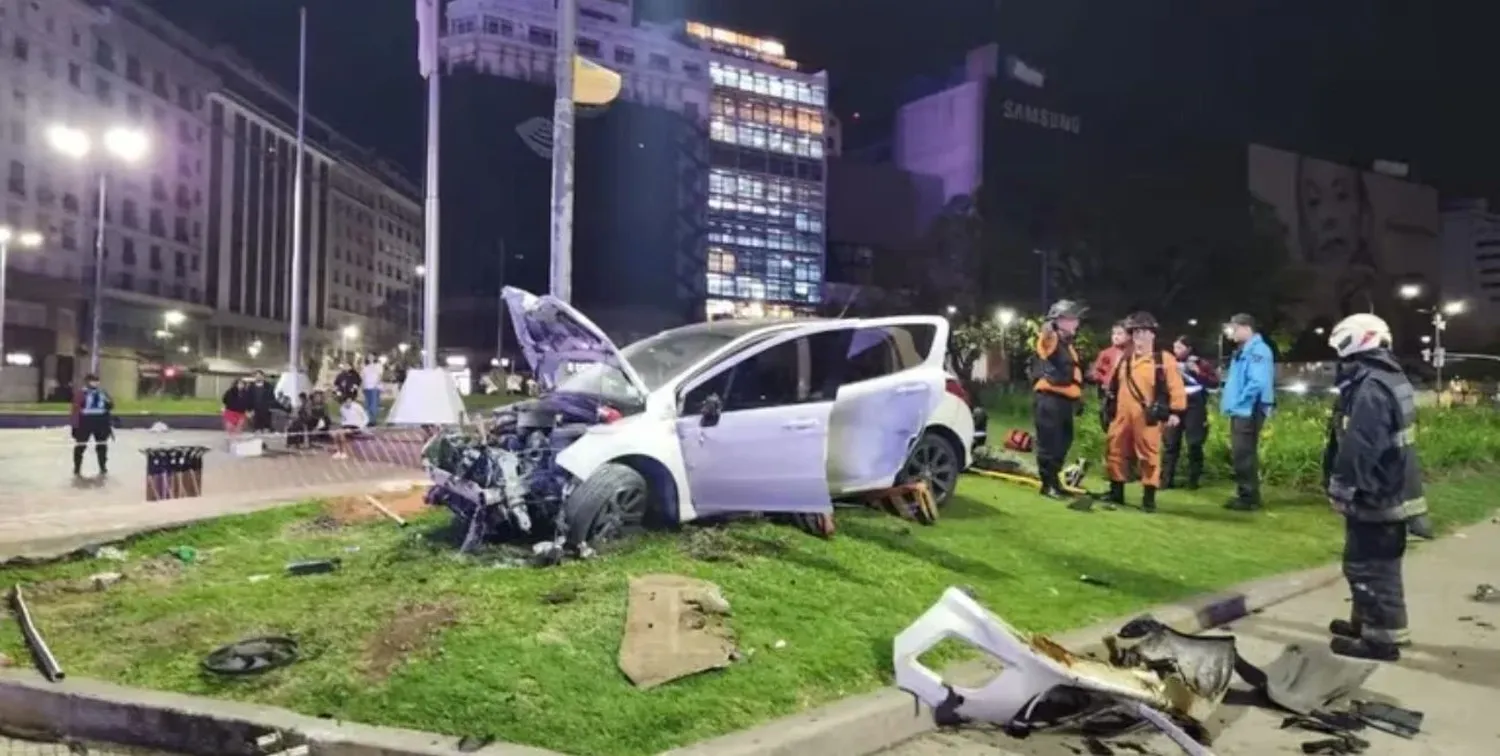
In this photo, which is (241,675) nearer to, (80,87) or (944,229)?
(80,87)

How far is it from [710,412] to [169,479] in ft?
21.7

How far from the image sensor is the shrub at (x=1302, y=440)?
1235cm

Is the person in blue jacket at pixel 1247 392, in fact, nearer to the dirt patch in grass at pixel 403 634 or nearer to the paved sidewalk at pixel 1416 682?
the paved sidewalk at pixel 1416 682

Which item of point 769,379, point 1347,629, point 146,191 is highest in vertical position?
point 146,191

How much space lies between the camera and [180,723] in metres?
4.34

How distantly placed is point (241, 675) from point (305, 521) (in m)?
3.82

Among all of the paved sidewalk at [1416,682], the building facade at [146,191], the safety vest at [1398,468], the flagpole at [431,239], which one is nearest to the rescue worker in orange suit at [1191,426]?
the paved sidewalk at [1416,682]

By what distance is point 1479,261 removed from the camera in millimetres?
124562

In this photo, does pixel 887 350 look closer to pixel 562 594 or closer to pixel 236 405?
pixel 562 594

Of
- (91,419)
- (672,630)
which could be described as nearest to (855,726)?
(672,630)

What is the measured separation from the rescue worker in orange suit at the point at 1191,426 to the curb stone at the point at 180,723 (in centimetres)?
923

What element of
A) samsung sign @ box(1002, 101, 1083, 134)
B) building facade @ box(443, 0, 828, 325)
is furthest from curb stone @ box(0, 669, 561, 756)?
samsung sign @ box(1002, 101, 1083, 134)

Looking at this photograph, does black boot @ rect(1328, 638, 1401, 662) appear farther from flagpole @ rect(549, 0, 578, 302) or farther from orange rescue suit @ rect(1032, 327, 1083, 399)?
flagpole @ rect(549, 0, 578, 302)

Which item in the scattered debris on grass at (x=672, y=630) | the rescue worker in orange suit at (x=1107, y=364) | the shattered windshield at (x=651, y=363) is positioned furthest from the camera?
the rescue worker in orange suit at (x=1107, y=364)
